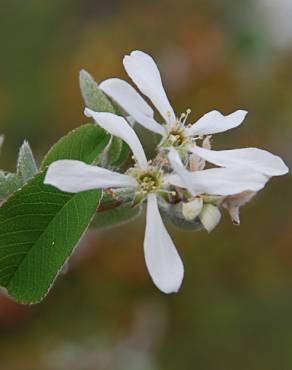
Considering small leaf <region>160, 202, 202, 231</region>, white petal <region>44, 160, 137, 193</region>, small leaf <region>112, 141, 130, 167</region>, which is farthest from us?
small leaf <region>112, 141, 130, 167</region>

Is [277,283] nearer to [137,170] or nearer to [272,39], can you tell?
[272,39]

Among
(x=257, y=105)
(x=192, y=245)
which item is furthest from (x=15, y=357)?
(x=257, y=105)

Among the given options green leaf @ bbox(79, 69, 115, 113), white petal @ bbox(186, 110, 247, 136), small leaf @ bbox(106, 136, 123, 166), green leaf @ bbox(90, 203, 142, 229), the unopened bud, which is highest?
green leaf @ bbox(79, 69, 115, 113)

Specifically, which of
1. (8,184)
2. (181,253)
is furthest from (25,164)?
(181,253)

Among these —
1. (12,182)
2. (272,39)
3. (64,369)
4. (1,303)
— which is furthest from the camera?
(272,39)

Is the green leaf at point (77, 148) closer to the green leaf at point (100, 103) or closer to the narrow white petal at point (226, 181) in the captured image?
the green leaf at point (100, 103)

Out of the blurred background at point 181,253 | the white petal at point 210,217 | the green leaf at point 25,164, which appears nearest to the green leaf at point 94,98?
the green leaf at point 25,164

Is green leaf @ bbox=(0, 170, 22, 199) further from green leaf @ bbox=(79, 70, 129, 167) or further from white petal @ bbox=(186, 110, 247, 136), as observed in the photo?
white petal @ bbox=(186, 110, 247, 136)

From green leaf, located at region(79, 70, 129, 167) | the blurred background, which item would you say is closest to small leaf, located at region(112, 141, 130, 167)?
green leaf, located at region(79, 70, 129, 167)
